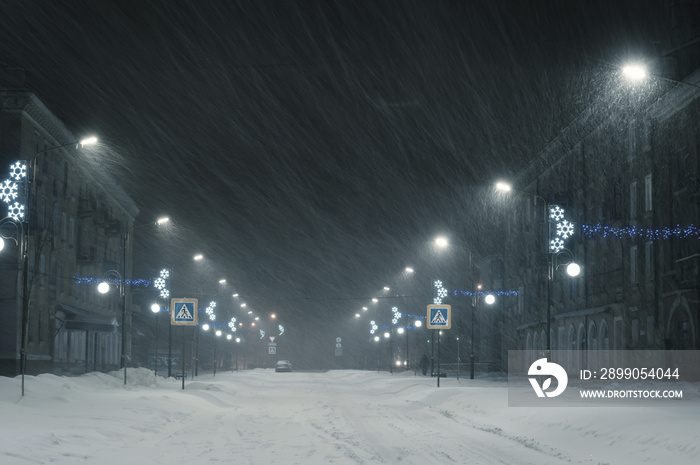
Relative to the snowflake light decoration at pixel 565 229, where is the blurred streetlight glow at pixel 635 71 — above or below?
above

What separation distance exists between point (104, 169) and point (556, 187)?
1311 inches

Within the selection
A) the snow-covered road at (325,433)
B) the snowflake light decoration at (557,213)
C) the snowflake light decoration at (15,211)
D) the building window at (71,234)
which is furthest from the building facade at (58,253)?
the snowflake light decoration at (557,213)

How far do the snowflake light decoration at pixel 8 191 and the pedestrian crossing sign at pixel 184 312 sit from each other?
6.69 meters

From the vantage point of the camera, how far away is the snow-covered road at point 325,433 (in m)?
14.5

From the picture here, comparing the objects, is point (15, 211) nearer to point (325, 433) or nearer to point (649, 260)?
point (325, 433)

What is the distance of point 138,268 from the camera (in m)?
107

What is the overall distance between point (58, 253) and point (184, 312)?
28411 mm

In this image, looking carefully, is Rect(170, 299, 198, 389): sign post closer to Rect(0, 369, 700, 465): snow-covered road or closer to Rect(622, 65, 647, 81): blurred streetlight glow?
Rect(0, 369, 700, 465): snow-covered road

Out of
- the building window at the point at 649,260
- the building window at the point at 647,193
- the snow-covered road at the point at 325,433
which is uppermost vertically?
the building window at the point at 647,193

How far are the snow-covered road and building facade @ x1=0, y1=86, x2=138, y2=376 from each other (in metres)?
14.2

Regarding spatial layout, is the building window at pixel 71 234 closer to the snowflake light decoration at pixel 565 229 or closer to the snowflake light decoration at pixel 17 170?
the snowflake light decoration at pixel 17 170

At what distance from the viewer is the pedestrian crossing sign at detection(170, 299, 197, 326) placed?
108 feet

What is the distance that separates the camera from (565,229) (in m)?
39.8

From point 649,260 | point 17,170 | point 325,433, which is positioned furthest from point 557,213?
point 325,433
